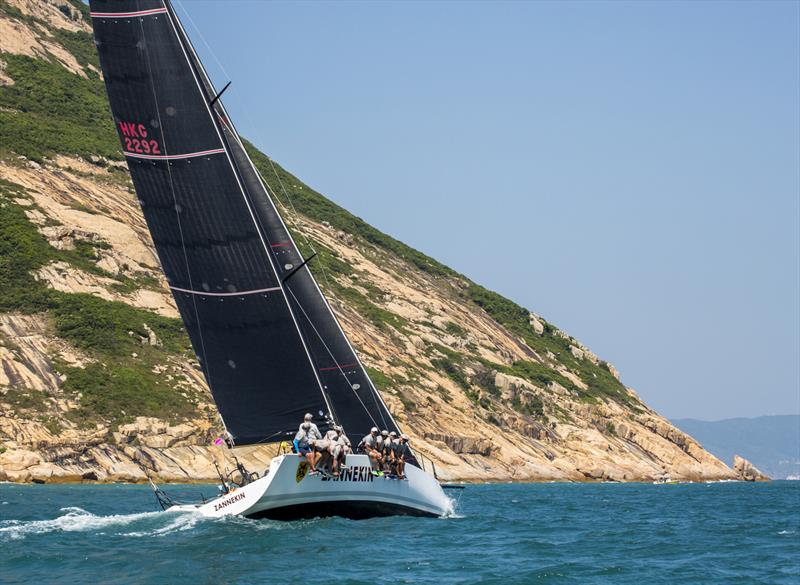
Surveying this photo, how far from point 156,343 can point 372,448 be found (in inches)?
1939

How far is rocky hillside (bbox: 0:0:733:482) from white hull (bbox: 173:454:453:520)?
32.5 meters

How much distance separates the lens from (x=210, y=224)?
29078 millimetres

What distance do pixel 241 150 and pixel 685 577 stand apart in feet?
53.9

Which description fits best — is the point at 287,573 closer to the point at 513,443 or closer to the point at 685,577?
the point at 685,577

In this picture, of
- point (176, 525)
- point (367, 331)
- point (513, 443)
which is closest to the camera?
point (176, 525)

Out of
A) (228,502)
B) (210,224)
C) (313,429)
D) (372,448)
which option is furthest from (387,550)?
(210,224)

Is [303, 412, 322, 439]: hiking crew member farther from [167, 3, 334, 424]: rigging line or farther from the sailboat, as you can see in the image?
[167, 3, 334, 424]: rigging line

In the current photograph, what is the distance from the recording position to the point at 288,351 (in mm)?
30156

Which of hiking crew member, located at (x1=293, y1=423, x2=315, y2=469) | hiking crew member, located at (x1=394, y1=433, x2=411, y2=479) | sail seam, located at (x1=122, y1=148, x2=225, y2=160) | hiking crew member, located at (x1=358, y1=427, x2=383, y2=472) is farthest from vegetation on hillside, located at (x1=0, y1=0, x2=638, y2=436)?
hiking crew member, located at (x1=293, y1=423, x2=315, y2=469)

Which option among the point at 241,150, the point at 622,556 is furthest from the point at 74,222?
the point at 622,556

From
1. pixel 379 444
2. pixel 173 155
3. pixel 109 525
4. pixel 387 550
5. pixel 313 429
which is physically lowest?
pixel 109 525

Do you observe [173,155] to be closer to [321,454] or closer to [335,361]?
[335,361]

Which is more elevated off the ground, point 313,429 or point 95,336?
point 95,336

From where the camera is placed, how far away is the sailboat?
28188 millimetres
